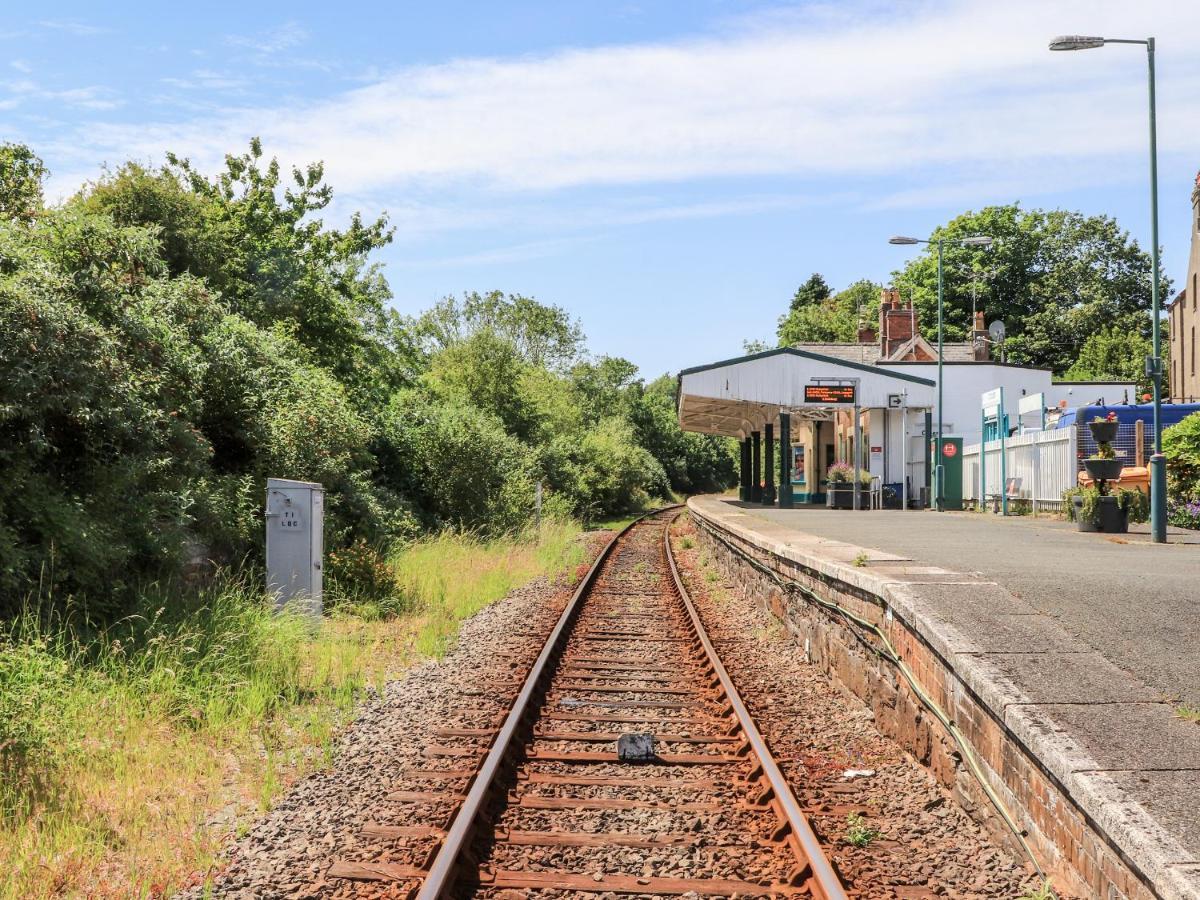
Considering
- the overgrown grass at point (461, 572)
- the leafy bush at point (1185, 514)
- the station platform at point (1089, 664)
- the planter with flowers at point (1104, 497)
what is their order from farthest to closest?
the leafy bush at point (1185, 514) < the planter with flowers at point (1104, 497) < the overgrown grass at point (461, 572) < the station platform at point (1089, 664)

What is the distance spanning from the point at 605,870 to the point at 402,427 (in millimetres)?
19288

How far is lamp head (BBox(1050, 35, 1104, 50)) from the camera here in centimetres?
1609

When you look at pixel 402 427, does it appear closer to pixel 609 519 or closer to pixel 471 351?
pixel 471 351

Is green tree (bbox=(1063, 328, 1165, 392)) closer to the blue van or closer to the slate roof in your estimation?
the slate roof

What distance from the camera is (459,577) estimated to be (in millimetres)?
16422

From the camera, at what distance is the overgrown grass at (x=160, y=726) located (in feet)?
16.4

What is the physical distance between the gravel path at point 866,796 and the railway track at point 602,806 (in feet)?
0.71

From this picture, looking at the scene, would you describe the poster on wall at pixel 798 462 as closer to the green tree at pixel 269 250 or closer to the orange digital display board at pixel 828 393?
the orange digital display board at pixel 828 393

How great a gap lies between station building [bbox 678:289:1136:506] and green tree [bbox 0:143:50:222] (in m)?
19.0

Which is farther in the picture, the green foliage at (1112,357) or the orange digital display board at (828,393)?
the green foliage at (1112,357)

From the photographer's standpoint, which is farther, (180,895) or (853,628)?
(853,628)

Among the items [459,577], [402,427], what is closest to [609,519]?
[402,427]

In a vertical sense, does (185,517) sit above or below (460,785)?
above

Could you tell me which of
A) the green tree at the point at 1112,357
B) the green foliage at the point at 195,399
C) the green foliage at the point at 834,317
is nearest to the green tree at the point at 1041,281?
the green tree at the point at 1112,357
